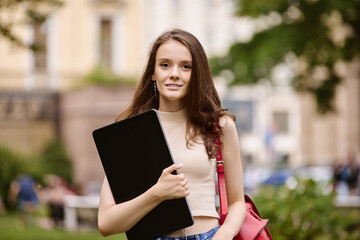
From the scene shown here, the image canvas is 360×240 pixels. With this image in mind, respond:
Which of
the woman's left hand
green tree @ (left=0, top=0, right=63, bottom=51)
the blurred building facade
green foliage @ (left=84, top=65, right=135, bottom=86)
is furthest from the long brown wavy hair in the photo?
green foliage @ (left=84, top=65, right=135, bottom=86)

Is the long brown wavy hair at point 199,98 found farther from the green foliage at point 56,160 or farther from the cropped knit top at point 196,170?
the green foliage at point 56,160

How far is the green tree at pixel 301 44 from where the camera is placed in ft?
69.1

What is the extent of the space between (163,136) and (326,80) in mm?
22333

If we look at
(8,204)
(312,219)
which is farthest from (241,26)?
(312,219)

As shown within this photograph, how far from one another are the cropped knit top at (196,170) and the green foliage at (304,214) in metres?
5.74

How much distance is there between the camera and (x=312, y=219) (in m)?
9.30

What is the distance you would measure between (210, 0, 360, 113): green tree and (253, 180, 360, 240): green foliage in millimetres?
10806

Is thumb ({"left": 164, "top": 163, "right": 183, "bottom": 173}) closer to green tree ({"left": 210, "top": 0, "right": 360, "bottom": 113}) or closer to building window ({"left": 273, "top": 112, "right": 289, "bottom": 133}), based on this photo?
green tree ({"left": 210, "top": 0, "right": 360, "bottom": 113})

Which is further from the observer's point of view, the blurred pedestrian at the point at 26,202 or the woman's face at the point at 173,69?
the blurred pedestrian at the point at 26,202

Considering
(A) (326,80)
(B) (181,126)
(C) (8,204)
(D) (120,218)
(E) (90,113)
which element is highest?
(B) (181,126)

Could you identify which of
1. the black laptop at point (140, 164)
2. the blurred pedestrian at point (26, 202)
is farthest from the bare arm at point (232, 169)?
the blurred pedestrian at point (26, 202)

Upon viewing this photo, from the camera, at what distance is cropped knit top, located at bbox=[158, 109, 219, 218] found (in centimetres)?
335

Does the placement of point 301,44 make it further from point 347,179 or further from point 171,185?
point 171,185

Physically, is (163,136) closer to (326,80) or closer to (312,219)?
(312,219)
